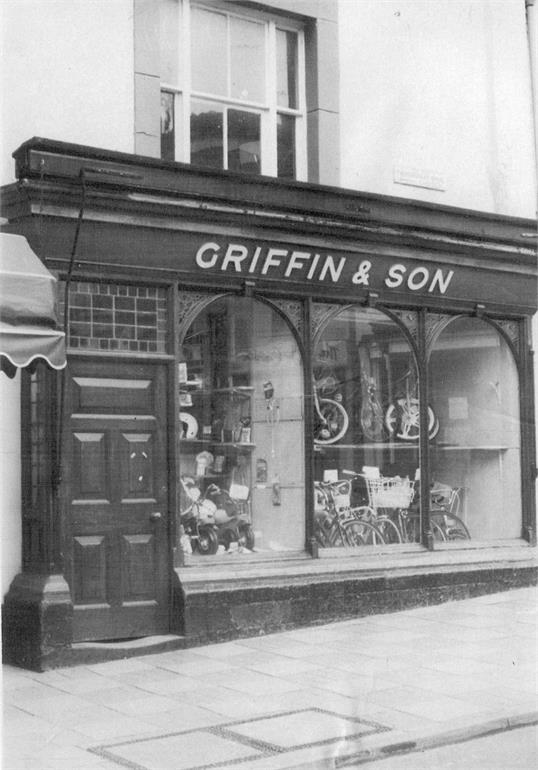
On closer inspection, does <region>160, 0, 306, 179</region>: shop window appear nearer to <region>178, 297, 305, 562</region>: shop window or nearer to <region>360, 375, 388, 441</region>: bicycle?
<region>178, 297, 305, 562</region>: shop window

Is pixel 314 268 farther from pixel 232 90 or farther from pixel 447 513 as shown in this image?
pixel 447 513

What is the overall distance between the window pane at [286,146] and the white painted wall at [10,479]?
3.62 m

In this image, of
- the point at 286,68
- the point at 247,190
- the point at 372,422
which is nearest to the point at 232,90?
the point at 286,68

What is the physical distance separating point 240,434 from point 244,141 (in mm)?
2882

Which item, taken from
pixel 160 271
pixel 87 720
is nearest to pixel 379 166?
pixel 160 271

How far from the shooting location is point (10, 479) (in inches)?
339

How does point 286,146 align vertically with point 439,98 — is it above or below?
below

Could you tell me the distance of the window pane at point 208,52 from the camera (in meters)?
9.83

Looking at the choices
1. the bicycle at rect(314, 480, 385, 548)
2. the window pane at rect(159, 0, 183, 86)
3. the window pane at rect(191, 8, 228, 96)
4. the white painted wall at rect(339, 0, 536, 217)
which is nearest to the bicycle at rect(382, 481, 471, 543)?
the bicycle at rect(314, 480, 385, 548)

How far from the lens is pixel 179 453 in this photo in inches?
367

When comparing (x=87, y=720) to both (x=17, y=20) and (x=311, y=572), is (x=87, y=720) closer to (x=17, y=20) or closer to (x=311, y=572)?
(x=311, y=572)

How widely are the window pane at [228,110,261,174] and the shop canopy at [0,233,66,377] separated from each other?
10.9 ft

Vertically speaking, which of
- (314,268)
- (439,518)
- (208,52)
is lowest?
(439,518)

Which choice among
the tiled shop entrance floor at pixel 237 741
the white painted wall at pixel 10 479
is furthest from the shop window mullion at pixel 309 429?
the tiled shop entrance floor at pixel 237 741
